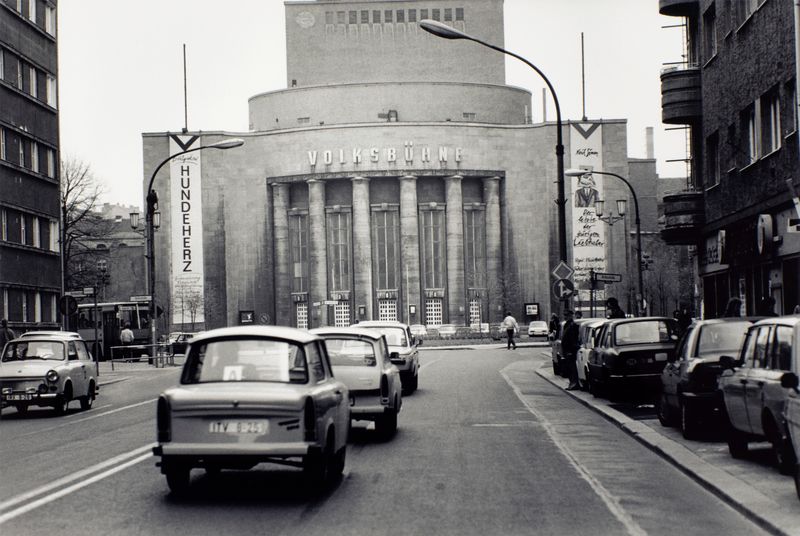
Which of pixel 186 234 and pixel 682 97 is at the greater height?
pixel 186 234

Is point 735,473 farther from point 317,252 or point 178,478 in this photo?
point 317,252

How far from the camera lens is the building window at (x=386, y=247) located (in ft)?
365

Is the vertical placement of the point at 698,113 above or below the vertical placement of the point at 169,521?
above

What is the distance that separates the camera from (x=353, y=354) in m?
18.1

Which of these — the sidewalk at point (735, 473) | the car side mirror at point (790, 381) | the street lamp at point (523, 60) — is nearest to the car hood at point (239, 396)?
the sidewalk at point (735, 473)

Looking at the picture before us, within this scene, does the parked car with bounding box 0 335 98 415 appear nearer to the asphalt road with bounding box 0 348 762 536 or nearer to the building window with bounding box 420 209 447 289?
the asphalt road with bounding box 0 348 762 536

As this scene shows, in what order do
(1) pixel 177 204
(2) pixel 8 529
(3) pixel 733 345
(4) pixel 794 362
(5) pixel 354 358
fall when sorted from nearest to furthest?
(2) pixel 8 529 < (4) pixel 794 362 < (3) pixel 733 345 < (5) pixel 354 358 < (1) pixel 177 204

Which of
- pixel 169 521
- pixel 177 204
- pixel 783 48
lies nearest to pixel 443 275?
pixel 177 204

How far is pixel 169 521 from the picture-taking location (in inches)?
402

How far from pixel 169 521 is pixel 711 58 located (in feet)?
90.1

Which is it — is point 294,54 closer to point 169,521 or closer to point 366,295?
point 366,295

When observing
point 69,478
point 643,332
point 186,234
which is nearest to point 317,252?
point 186,234

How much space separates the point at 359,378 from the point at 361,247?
92.7 metres

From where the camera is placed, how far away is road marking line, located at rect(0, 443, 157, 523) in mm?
11484
